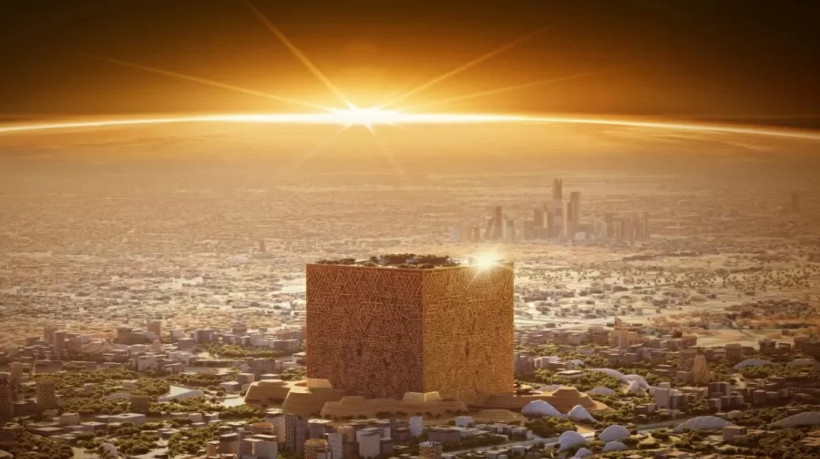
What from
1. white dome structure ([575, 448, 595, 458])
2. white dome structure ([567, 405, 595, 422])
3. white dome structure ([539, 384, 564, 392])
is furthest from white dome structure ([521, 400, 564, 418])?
white dome structure ([575, 448, 595, 458])

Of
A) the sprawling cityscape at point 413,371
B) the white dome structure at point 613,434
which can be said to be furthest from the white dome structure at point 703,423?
the white dome structure at point 613,434

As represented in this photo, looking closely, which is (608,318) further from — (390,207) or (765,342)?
(390,207)

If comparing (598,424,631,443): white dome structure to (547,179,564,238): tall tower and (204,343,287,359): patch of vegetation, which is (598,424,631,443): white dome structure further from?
(547,179,564,238): tall tower

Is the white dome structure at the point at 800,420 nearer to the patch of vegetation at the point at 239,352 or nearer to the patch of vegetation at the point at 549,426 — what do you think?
the patch of vegetation at the point at 549,426

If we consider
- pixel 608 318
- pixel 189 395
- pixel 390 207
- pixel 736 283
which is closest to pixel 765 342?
pixel 608 318

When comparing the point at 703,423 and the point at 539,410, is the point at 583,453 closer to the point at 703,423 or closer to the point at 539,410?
the point at 539,410

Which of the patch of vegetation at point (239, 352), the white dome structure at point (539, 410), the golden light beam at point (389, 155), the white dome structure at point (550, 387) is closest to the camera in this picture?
the white dome structure at point (539, 410)
